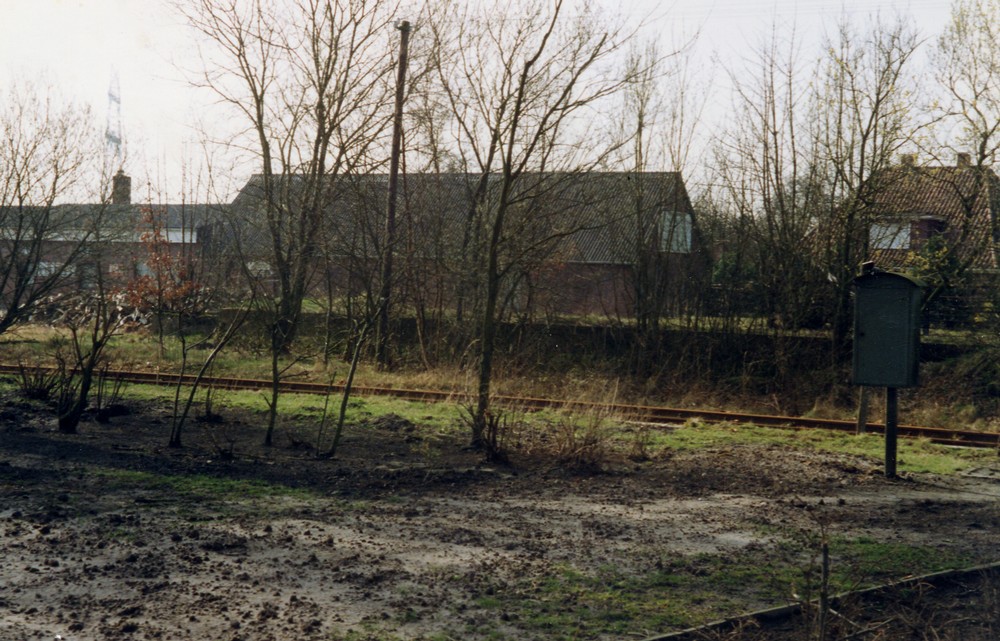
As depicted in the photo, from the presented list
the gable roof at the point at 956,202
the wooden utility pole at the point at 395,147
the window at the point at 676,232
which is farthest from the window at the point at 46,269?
the gable roof at the point at 956,202

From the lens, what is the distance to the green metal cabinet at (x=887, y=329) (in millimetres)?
9805

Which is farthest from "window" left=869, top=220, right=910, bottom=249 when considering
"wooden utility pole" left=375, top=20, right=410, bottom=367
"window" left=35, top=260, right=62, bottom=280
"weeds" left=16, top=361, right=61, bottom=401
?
"window" left=35, top=260, right=62, bottom=280

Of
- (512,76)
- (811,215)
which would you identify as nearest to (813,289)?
(811,215)

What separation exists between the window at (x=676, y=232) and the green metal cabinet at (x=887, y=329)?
12683 millimetres

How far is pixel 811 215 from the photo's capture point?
2141 centimetres

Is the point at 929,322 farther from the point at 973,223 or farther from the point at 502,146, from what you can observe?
the point at 502,146

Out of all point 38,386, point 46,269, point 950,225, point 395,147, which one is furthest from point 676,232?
point 38,386

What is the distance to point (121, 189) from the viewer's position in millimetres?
21391

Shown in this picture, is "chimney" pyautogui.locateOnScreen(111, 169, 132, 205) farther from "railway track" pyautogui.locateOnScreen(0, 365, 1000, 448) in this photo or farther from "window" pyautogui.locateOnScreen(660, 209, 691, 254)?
"window" pyautogui.locateOnScreen(660, 209, 691, 254)

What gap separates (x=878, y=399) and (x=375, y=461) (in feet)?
34.7

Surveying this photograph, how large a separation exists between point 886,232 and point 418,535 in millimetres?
17008

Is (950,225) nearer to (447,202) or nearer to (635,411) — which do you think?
(635,411)

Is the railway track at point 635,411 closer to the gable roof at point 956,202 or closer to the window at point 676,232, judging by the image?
the gable roof at point 956,202

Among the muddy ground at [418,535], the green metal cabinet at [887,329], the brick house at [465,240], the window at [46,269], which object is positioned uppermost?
the brick house at [465,240]
